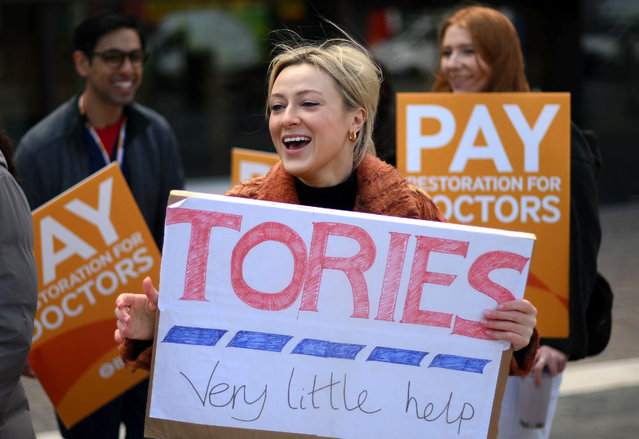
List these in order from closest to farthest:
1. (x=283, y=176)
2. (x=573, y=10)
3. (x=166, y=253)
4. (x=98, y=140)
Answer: (x=166, y=253) < (x=283, y=176) < (x=98, y=140) < (x=573, y=10)

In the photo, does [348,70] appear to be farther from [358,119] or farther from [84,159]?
[84,159]

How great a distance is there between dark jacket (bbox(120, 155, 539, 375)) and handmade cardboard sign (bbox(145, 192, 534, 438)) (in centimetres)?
15

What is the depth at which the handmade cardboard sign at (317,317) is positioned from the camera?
2.25 m

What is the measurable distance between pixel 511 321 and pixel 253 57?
843 cm

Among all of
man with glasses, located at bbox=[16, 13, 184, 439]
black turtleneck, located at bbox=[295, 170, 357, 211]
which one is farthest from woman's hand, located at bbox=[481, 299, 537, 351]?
man with glasses, located at bbox=[16, 13, 184, 439]

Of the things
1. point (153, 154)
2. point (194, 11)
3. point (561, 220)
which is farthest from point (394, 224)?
point (194, 11)

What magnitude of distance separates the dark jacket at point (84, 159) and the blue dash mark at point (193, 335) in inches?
69.2

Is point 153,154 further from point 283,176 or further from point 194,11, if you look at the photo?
point 194,11

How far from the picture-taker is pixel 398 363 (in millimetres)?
2289

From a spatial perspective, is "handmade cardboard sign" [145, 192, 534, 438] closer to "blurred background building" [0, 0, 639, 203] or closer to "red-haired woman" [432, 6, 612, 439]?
"red-haired woman" [432, 6, 612, 439]

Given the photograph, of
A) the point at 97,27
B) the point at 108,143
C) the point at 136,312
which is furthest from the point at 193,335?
the point at 97,27

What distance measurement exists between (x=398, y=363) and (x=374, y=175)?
0.51 m

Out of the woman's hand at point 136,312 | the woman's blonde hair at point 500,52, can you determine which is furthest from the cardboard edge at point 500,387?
the woman's blonde hair at point 500,52

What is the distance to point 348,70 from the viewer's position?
2.42 m
